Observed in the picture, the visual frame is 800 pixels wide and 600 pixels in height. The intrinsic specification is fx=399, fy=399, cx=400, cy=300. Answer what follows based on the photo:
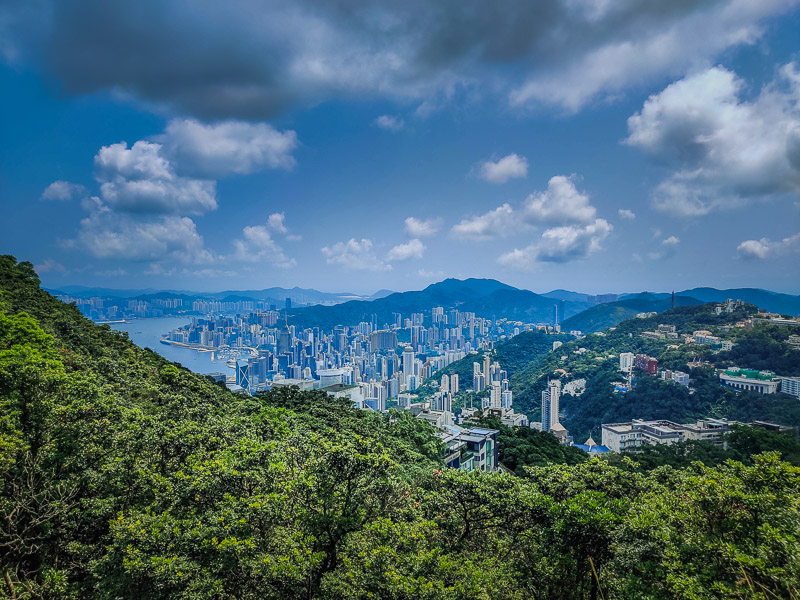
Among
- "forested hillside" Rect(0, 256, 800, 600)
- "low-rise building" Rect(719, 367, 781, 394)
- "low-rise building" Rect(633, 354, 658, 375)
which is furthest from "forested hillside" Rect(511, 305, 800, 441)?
"forested hillside" Rect(0, 256, 800, 600)

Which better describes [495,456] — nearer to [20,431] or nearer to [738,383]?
[20,431]

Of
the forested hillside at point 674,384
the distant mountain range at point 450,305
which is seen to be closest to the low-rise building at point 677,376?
the forested hillside at point 674,384

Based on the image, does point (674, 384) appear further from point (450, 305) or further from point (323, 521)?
point (450, 305)

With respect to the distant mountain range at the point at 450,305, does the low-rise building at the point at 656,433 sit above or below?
below

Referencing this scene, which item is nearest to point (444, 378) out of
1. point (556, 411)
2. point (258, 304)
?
point (556, 411)

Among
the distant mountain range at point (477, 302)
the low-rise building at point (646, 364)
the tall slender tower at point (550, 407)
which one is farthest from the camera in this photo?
the distant mountain range at point (477, 302)

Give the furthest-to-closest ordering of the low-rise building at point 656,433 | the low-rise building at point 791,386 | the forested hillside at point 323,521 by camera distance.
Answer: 1. the low-rise building at point 791,386
2. the low-rise building at point 656,433
3. the forested hillside at point 323,521

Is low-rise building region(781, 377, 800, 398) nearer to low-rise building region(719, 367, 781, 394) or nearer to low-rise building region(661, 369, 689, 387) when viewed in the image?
low-rise building region(719, 367, 781, 394)

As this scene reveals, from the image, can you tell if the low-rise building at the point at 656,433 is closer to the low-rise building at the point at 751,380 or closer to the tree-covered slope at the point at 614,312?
the low-rise building at the point at 751,380
